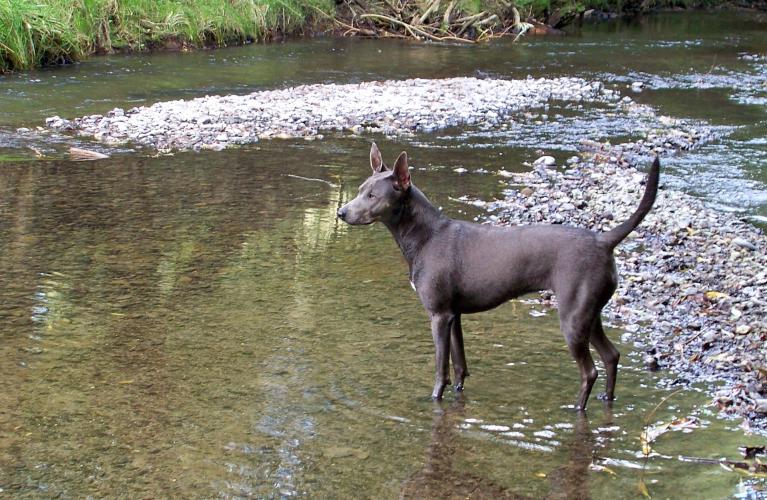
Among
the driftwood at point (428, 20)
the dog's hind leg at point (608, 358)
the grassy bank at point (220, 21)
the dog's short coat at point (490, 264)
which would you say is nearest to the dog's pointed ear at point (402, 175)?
the dog's short coat at point (490, 264)

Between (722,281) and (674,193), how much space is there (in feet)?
11.5

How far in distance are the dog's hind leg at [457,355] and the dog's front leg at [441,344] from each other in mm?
157

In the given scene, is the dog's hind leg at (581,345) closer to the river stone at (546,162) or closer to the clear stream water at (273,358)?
the clear stream water at (273,358)

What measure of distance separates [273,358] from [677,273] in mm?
3656

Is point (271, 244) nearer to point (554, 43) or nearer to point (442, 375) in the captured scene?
point (442, 375)

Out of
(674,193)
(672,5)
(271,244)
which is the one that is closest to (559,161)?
(674,193)

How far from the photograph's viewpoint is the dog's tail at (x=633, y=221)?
216 inches

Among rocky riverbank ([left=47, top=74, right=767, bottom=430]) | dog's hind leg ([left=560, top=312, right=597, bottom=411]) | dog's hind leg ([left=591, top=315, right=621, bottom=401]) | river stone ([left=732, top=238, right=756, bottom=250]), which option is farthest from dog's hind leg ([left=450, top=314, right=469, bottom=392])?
river stone ([left=732, top=238, right=756, bottom=250])

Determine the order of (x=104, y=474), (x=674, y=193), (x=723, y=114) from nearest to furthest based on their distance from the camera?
(x=104, y=474)
(x=674, y=193)
(x=723, y=114)

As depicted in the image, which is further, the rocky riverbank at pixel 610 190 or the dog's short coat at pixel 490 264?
the rocky riverbank at pixel 610 190

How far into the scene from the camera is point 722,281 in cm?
787

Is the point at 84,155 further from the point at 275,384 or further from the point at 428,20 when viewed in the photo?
the point at 428,20

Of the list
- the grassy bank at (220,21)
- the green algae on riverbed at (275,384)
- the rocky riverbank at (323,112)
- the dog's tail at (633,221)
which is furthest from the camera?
the grassy bank at (220,21)

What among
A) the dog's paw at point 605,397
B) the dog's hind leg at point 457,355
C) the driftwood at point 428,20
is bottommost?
the dog's paw at point 605,397
